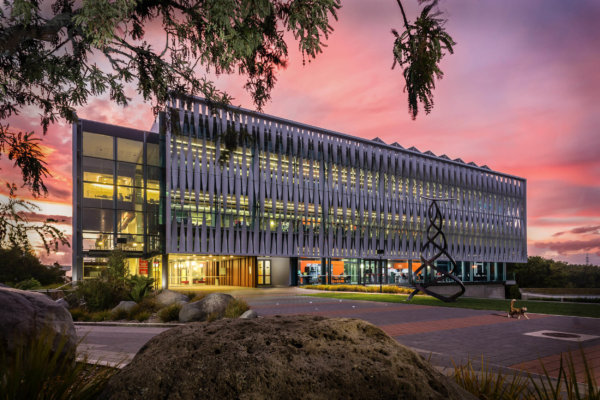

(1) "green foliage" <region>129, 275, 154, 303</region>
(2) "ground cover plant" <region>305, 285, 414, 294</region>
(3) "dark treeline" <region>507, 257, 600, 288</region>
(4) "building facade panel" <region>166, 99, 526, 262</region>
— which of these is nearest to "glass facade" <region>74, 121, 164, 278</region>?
(4) "building facade panel" <region>166, 99, 526, 262</region>

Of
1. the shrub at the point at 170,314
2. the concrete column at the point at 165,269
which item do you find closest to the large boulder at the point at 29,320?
the shrub at the point at 170,314

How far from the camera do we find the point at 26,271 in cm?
3744

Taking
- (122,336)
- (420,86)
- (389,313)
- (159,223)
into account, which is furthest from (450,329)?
(159,223)

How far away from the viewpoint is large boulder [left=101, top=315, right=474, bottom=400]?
2.77 m

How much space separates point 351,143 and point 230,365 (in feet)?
191

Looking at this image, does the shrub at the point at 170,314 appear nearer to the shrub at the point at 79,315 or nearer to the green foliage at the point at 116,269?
the shrub at the point at 79,315

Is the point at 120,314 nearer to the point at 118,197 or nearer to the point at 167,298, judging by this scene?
the point at 167,298

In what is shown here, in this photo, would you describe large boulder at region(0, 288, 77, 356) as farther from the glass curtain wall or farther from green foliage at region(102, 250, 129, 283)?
the glass curtain wall

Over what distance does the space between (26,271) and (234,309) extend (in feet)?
106

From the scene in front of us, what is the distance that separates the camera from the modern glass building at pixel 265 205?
42938mm

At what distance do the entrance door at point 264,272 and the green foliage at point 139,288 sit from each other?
35042 mm

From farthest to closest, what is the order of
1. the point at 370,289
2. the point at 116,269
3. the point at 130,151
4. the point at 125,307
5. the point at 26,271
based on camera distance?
the point at 130,151 < the point at 26,271 < the point at 370,289 < the point at 116,269 < the point at 125,307

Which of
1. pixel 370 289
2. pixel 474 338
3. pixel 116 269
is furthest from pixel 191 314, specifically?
pixel 370 289

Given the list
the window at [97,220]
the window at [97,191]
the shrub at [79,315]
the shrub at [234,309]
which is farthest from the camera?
the window at [97,191]
